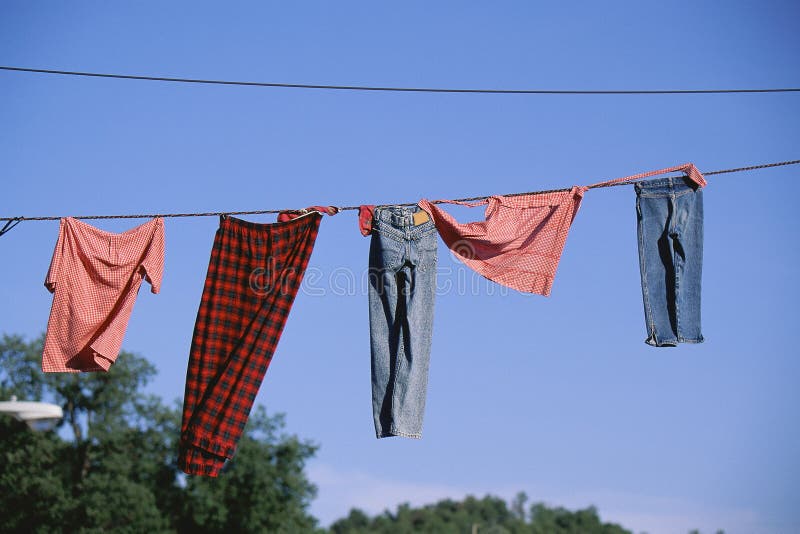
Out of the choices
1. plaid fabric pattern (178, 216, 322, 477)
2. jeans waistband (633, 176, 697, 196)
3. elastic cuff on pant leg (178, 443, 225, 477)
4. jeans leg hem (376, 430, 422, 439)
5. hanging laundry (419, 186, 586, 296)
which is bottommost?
elastic cuff on pant leg (178, 443, 225, 477)

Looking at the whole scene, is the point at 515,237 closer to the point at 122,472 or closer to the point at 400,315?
the point at 400,315

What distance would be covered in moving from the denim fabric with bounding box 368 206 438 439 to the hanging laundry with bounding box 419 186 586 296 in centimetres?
22

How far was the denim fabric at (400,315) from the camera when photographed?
7047 mm

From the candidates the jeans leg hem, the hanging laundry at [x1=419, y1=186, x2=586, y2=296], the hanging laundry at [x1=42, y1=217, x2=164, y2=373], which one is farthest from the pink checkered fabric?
the hanging laundry at [x1=42, y1=217, x2=164, y2=373]

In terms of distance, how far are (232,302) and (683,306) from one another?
11.8 ft

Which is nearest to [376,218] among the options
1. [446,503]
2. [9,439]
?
[9,439]

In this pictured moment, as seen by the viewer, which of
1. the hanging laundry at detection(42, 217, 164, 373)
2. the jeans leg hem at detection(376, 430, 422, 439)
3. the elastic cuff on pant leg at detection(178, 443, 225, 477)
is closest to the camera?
the elastic cuff on pant leg at detection(178, 443, 225, 477)

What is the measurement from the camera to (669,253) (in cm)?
738

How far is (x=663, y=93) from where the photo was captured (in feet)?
26.3

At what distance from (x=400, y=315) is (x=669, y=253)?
2.24 m

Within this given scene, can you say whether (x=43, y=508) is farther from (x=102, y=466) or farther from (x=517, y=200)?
(x=517, y=200)

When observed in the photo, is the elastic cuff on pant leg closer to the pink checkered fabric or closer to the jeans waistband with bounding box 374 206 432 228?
the jeans waistband with bounding box 374 206 432 228

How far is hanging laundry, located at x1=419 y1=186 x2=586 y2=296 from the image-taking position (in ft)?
23.9

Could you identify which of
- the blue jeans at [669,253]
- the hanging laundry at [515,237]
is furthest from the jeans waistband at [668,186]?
the hanging laundry at [515,237]
